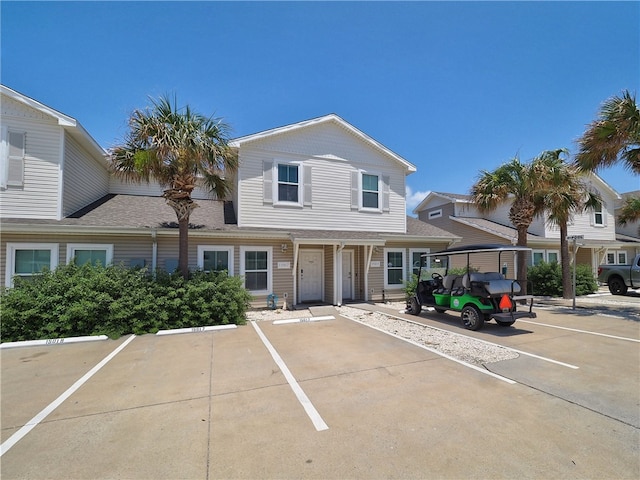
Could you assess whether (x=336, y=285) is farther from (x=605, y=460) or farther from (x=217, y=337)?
(x=605, y=460)

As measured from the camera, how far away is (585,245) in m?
17.2

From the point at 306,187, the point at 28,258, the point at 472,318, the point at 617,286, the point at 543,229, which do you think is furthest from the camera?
the point at 543,229

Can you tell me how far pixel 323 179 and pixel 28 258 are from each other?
968cm

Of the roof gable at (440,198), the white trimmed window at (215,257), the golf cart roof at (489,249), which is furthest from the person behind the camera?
the roof gable at (440,198)

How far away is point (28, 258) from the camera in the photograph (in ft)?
28.9

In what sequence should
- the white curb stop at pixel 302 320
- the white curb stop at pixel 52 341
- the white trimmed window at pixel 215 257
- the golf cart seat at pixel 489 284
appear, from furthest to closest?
1. the white trimmed window at pixel 215 257
2. the white curb stop at pixel 302 320
3. the golf cart seat at pixel 489 284
4. the white curb stop at pixel 52 341

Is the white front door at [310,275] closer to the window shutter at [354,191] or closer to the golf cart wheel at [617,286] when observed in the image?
the window shutter at [354,191]

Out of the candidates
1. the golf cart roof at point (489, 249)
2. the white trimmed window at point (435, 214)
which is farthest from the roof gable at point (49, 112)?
the white trimmed window at point (435, 214)

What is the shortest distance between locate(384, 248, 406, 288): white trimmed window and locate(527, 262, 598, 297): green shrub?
6908 mm

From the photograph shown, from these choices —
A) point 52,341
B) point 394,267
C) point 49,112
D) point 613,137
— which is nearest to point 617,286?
point 613,137

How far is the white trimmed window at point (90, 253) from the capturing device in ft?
30.0

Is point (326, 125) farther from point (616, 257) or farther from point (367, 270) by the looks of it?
point (616, 257)

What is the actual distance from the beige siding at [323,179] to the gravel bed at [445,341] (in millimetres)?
4440

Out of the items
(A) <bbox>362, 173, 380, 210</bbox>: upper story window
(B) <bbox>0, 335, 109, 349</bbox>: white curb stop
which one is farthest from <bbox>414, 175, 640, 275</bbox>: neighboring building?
(B) <bbox>0, 335, 109, 349</bbox>: white curb stop
